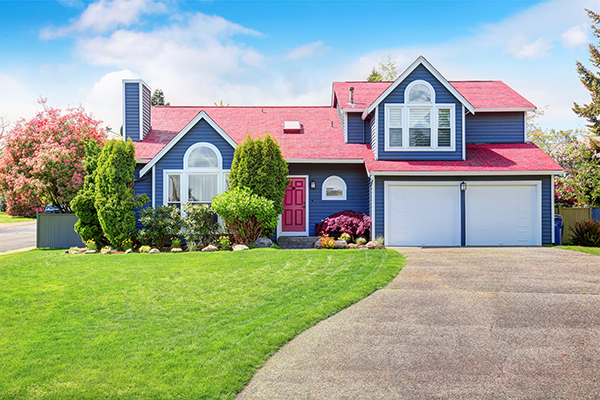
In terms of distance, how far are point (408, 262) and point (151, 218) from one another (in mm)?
7935

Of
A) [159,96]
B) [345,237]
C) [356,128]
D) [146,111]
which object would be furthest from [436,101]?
[159,96]

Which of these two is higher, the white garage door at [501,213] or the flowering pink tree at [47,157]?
the flowering pink tree at [47,157]

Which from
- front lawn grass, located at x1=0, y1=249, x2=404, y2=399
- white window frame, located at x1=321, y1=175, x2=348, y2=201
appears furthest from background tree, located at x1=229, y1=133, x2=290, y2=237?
front lawn grass, located at x1=0, y1=249, x2=404, y2=399

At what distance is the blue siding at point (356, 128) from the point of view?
17141mm

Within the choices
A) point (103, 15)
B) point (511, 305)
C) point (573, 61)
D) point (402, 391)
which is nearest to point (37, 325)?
point (402, 391)

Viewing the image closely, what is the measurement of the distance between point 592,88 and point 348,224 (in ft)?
61.2

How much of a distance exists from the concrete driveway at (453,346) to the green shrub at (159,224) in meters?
7.84

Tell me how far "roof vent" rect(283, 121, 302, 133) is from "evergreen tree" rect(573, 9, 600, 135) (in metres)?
17.0

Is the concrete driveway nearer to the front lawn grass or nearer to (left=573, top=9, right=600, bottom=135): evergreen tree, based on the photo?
the front lawn grass

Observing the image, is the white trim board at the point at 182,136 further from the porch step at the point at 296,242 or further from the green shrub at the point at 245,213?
the porch step at the point at 296,242

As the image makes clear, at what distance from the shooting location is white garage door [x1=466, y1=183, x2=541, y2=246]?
576 inches

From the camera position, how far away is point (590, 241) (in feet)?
48.2

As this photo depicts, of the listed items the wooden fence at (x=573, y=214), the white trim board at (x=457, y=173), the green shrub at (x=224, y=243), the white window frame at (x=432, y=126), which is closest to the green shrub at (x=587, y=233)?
the wooden fence at (x=573, y=214)

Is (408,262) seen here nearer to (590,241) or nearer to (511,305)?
(511,305)
